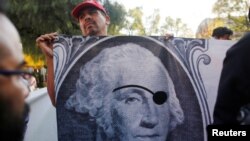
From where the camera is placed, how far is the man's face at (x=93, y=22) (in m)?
3.47

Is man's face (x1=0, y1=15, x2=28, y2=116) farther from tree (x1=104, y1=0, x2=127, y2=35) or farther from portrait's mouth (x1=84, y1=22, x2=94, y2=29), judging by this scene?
tree (x1=104, y1=0, x2=127, y2=35)

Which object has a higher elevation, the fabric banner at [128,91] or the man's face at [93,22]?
the man's face at [93,22]

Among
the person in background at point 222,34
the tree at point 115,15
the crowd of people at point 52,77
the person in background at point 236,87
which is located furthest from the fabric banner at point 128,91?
the tree at point 115,15

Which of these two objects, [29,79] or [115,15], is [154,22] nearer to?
[115,15]

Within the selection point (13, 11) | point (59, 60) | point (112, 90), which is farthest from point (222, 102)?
point (13, 11)

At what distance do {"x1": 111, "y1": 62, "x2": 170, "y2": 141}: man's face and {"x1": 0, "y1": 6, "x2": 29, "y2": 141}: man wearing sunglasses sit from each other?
1.99 metres

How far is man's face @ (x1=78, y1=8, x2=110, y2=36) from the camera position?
3.47 meters

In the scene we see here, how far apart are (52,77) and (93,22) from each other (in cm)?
56

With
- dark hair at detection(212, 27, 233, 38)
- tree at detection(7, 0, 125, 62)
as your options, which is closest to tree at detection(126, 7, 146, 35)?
tree at detection(7, 0, 125, 62)

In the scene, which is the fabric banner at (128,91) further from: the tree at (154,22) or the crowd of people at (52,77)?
the tree at (154,22)

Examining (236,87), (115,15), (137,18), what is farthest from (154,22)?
(236,87)

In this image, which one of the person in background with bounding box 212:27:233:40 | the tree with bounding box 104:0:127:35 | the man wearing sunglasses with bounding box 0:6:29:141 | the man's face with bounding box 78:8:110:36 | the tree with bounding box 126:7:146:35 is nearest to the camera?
the man wearing sunglasses with bounding box 0:6:29:141

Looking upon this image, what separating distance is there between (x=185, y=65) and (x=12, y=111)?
237 centimetres

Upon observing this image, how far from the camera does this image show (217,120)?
2057 millimetres
